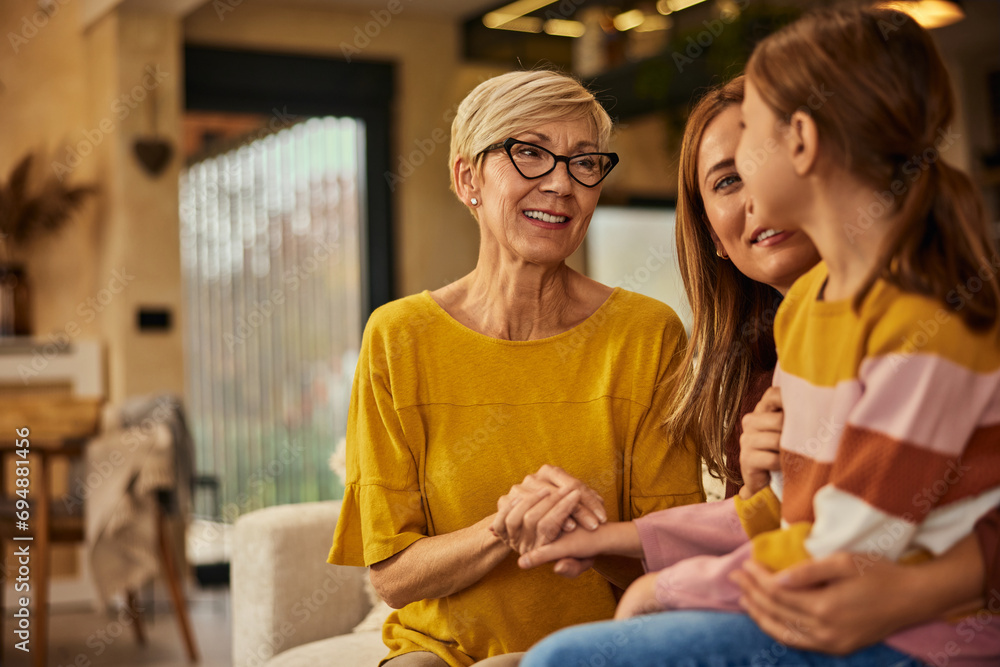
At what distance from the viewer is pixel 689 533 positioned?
1100mm

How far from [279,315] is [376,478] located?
4454mm

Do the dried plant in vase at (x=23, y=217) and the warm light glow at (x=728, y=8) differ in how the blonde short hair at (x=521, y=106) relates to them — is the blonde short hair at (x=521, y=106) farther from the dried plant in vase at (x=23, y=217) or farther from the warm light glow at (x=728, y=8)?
the dried plant in vase at (x=23, y=217)

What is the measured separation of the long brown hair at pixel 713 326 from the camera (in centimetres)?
137

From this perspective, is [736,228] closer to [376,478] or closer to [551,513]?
[551,513]

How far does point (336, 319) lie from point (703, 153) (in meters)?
4.47

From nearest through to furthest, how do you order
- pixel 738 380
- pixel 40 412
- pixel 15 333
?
pixel 738 380
pixel 40 412
pixel 15 333

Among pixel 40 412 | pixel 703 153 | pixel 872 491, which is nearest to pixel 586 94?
pixel 703 153

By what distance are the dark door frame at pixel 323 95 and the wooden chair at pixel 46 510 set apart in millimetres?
2039

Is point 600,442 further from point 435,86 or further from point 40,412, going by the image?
point 435,86

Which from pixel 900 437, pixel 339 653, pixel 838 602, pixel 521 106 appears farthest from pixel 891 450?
pixel 339 653

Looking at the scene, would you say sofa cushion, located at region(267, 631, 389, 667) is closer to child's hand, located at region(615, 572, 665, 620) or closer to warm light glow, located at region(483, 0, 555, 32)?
child's hand, located at region(615, 572, 665, 620)

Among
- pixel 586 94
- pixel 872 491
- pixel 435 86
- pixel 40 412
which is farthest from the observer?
pixel 435 86

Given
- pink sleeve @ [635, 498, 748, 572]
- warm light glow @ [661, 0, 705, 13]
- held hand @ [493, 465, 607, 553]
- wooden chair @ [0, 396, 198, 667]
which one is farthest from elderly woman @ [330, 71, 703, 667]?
warm light glow @ [661, 0, 705, 13]

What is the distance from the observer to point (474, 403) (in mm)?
1451
